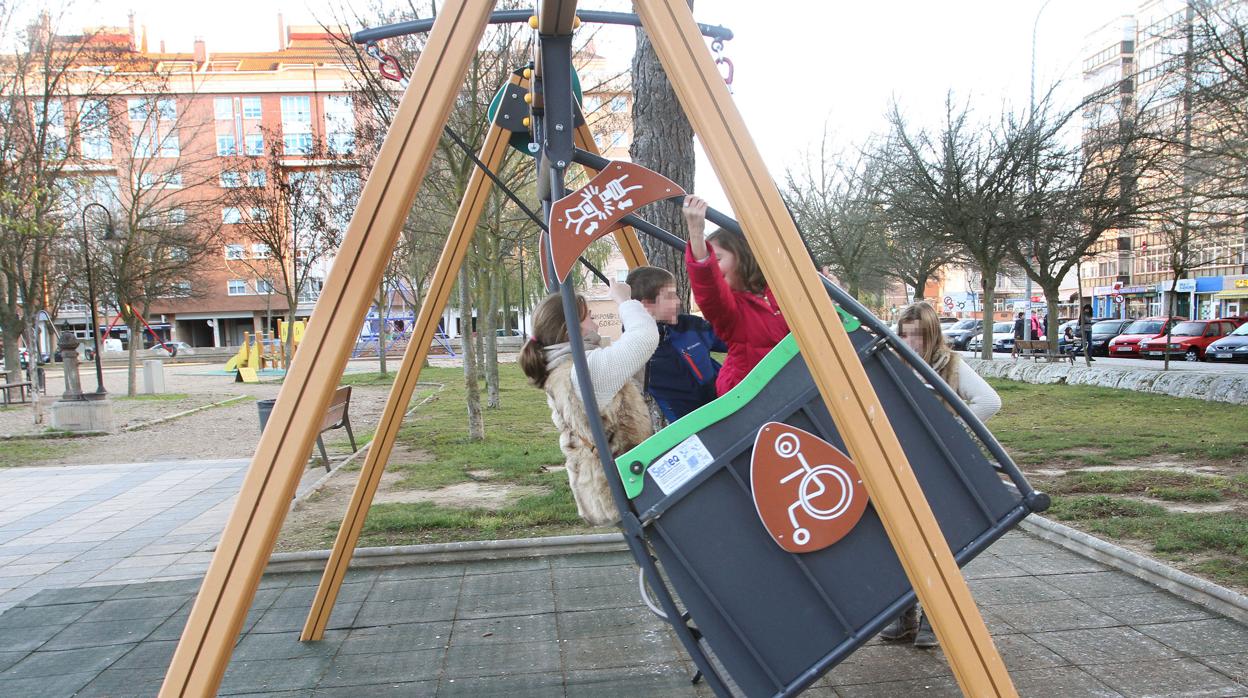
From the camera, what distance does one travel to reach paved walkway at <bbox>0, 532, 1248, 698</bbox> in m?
3.31

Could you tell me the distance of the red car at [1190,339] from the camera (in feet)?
90.1

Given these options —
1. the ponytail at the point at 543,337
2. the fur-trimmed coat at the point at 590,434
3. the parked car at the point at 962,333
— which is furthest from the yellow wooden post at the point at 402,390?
the parked car at the point at 962,333

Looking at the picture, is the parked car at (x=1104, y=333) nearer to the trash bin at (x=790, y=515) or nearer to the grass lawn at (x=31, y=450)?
the grass lawn at (x=31, y=450)

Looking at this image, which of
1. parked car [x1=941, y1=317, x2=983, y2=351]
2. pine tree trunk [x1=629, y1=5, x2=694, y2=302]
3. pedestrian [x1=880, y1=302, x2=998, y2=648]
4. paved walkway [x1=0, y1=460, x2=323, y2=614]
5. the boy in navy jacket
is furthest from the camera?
parked car [x1=941, y1=317, x2=983, y2=351]

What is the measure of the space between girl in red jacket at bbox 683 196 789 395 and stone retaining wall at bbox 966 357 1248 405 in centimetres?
1300

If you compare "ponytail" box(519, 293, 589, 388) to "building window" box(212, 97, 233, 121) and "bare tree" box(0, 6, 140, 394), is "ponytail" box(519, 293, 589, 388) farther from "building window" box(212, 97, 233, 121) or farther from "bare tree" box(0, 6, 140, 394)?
"building window" box(212, 97, 233, 121)

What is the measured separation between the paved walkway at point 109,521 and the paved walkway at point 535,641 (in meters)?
0.48

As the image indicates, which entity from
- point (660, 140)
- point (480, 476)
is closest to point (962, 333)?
point (480, 476)

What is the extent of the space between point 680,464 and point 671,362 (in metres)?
0.97

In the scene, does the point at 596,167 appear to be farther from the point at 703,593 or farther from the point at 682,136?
the point at 682,136

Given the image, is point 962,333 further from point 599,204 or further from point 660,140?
point 599,204

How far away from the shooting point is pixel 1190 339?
90.6 feet

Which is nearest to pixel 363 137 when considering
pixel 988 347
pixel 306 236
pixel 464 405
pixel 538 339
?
pixel 464 405

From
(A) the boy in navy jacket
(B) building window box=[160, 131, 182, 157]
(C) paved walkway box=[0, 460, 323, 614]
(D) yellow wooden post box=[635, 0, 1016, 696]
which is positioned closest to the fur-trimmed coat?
(A) the boy in navy jacket
